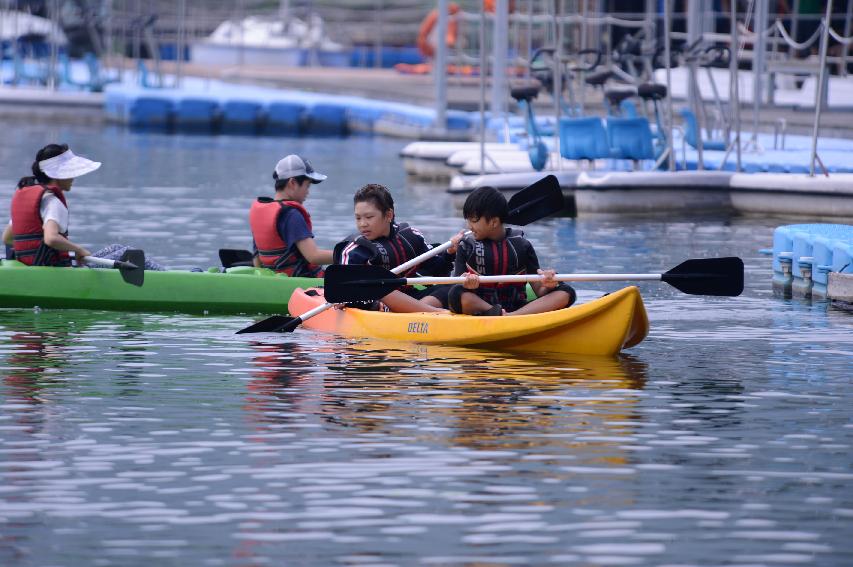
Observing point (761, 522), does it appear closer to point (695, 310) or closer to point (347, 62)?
point (695, 310)

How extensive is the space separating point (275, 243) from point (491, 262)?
2.41 m

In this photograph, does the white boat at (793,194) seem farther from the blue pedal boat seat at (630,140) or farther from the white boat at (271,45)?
the white boat at (271,45)

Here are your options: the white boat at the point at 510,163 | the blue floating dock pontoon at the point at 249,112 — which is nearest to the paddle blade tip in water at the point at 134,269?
the white boat at the point at 510,163

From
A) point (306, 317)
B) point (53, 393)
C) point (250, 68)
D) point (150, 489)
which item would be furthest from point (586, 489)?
point (250, 68)

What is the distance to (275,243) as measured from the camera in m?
12.1

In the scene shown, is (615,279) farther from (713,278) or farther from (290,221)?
(290,221)

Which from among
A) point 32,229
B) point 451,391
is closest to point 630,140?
point 32,229

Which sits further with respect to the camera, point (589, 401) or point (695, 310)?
point (695, 310)

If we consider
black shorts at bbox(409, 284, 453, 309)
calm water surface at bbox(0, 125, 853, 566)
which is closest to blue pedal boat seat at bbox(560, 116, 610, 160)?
calm water surface at bbox(0, 125, 853, 566)

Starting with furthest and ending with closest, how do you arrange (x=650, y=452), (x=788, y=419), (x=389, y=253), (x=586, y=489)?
(x=389, y=253) → (x=788, y=419) → (x=650, y=452) → (x=586, y=489)

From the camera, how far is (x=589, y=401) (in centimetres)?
891

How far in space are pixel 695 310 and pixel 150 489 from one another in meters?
6.30

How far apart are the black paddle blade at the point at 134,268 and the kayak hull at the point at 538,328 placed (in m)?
2.00

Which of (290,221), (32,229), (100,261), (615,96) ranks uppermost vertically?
(615,96)
